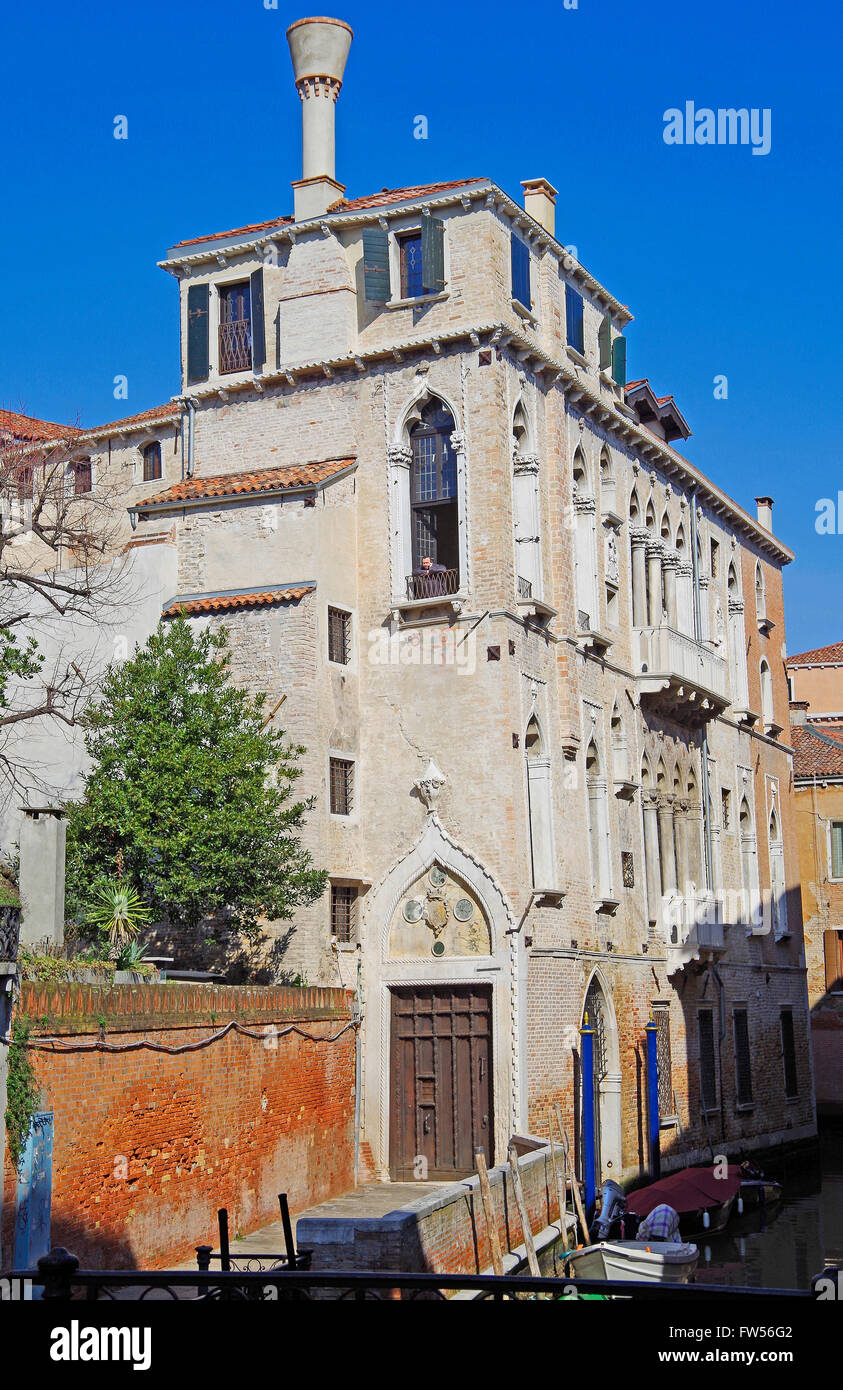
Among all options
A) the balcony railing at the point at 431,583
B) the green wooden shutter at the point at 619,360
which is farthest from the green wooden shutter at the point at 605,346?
the balcony railing at the point at 431,583

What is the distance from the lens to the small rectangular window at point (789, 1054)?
33.6m

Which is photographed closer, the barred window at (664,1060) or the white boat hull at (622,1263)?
the white boat hull at (622,1263)

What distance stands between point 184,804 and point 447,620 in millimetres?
4977

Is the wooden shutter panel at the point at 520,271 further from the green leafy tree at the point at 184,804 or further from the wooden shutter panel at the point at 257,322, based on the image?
the green leafy tree at the point at 184,804

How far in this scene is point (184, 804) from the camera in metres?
19.4

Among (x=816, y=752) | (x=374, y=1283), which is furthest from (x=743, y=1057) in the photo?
(x=374, y=1283)

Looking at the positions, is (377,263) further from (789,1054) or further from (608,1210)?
(789,1054)

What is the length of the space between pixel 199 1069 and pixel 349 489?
32.2 feet

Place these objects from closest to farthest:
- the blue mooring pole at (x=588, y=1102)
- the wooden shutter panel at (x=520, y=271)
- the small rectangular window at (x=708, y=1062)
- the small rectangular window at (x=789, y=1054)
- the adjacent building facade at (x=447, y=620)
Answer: the adjacent building facade at (x=447, y=620)
the blue mooring pole at (x=588, y=1102)
the wooden shutter panel at (x=520, y=271)
the small rectangular window at (x=708, y=1062)
the small rectangular window at (x=789, y=1054)

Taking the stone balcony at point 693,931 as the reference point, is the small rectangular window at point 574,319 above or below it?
above

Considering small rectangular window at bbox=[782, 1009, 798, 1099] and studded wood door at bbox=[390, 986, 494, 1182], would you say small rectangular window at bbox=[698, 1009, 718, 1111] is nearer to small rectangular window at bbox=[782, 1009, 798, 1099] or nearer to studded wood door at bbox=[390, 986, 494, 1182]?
small rectangular window at bbox=[782, 1009, 798, 1099]

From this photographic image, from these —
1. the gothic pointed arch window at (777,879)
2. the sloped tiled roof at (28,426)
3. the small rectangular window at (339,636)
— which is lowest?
the gothic pointed arch window at (777,879)

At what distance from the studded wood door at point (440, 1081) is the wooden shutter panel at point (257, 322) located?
9.95m
